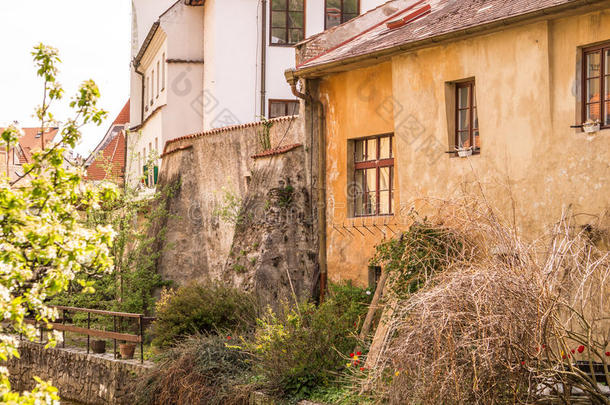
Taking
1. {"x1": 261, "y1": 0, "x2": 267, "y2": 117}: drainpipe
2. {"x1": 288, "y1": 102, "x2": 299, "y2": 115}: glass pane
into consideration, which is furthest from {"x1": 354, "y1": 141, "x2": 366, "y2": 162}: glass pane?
{"x1": 261, "y1": 0, "x2": 267, "y2": 117}: drainpipe

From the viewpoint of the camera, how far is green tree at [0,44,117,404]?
6.57 meters

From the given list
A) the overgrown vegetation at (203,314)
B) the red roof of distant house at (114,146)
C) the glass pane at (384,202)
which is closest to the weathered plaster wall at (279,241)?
the overgrown vegetation at (203,314)

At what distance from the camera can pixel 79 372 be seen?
1950 cm

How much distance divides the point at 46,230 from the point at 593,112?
880 cm

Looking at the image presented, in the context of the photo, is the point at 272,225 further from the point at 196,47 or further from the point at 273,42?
the point at 196,47

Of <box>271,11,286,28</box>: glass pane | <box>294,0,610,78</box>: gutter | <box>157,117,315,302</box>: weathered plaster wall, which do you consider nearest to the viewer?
<box>294,0,610,78</box>: gutter

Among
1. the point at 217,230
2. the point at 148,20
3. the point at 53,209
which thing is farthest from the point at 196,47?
the point at 53,209

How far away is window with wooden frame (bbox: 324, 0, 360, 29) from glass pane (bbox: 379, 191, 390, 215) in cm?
1174

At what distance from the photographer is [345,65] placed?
665 inches

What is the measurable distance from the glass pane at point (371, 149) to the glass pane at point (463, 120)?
2.46 meters

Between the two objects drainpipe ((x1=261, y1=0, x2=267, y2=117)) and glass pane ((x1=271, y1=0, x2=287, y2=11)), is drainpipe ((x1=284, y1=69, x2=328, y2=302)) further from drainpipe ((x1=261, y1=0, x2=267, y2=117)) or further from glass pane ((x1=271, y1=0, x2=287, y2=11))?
glass pane ((x1=271, y1=0, x2=287, y2=11))

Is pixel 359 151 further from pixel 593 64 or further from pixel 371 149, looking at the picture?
pixel 593 64

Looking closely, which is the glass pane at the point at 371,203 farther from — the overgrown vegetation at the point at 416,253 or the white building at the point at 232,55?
the white building at the point at 232,55

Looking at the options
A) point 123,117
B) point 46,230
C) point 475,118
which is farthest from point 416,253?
point 123,117
